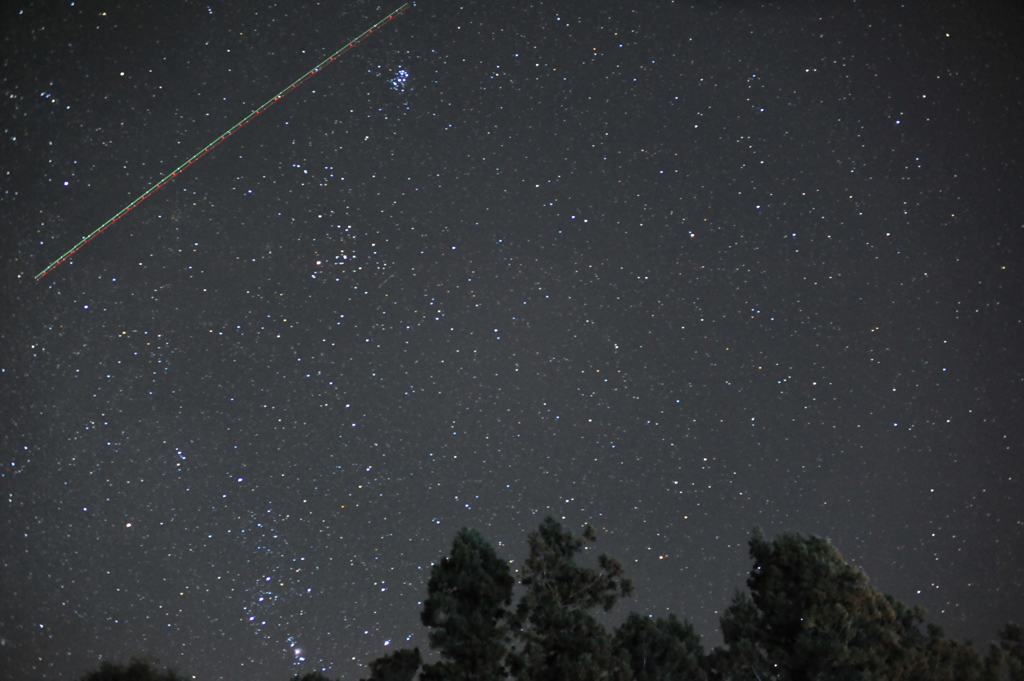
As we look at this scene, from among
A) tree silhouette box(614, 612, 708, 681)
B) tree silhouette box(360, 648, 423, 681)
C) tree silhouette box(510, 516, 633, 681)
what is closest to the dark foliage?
tree silhouette box(360, 648, 423, 681)

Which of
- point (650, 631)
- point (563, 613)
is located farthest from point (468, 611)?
point (650, 631)

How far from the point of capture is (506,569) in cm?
1387

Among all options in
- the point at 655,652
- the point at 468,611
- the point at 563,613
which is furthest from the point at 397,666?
the point at 655,652

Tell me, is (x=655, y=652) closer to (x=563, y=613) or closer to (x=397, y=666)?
(x=563, y=613)

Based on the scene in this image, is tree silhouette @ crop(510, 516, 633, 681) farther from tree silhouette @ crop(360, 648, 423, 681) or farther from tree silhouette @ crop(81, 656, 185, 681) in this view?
tree silhouette @ crop(81, 656, 185, 681)

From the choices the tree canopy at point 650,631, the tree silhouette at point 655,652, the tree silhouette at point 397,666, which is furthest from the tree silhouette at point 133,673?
the tree silhouette at point 655,652

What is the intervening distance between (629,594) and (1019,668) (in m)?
10.6

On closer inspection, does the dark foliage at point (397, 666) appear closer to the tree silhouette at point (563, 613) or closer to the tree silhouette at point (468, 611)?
the tree silhouette at point (468, 611)

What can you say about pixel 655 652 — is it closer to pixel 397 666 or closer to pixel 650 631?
pixel 650 631

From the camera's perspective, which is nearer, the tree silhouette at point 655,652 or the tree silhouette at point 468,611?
the tree silhouette at point 468,611

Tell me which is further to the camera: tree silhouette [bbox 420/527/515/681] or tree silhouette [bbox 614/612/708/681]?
tree silhouette [bbox 614/612/708/681]

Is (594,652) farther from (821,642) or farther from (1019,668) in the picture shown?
(1019,668)

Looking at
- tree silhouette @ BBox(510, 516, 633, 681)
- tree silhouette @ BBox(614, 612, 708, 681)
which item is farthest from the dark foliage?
tree silhouette @ BBox(614, 612, 708, 681)

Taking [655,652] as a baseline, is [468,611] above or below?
above
